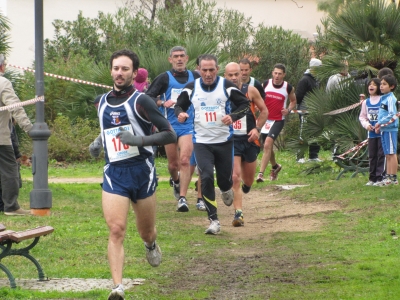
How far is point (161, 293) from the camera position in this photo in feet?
24.3

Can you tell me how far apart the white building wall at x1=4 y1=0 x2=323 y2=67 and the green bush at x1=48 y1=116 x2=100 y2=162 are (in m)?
17.2

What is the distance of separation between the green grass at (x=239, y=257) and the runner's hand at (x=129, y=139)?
1.19 meters

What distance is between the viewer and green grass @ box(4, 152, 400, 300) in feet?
24.4

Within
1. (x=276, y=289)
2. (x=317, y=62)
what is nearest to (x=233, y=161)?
(x=276, y=289)

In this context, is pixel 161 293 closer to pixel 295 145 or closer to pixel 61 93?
pixel 295 145

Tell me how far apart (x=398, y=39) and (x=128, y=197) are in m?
9.66

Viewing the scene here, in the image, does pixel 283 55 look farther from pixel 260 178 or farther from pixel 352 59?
pixel 352 59

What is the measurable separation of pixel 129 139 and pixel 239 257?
2747 mm

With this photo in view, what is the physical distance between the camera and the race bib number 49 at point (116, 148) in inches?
285

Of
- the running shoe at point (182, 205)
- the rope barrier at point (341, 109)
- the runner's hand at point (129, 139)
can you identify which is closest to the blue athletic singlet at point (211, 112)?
the running shoe at point (182, 205)

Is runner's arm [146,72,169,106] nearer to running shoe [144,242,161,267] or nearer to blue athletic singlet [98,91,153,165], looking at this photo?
running shoe [144,242,161,267]

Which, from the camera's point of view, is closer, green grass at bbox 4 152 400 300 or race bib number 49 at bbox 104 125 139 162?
race bib number 49 at bbox 104 125 139 162

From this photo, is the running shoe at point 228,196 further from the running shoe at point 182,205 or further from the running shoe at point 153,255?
the running shoe at point 153,255

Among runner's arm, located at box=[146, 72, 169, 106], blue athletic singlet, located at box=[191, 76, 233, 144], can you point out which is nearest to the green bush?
runner's arm, located at box=[146, 72, 169, 106]
